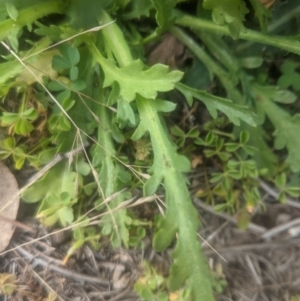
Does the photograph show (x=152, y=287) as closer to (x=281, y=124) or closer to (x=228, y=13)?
(x=281, y=124)

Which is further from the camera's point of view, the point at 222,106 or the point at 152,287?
the point at 152,287

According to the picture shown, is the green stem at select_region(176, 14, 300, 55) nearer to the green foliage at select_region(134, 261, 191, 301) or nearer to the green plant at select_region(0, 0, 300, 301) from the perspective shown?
the green plant at select_region(0, 0, 300, 301)

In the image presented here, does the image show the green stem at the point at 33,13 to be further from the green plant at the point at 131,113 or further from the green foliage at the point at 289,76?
the green foliage at the point at 289,76

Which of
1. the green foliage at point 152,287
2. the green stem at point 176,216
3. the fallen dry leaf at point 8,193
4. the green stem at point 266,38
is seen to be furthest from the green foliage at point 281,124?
the fallen dry leaf at point 8,193

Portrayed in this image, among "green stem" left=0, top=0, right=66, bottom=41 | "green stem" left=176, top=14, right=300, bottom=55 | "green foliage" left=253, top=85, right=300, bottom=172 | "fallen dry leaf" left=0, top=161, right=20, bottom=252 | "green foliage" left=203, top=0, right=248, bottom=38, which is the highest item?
"green stem" left=0, top=0, right=66, bottom=41

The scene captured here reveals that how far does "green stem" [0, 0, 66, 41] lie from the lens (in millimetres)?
1053

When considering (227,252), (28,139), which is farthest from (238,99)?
(28,139)

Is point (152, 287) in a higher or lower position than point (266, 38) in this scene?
lower

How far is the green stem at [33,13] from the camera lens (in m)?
1.05

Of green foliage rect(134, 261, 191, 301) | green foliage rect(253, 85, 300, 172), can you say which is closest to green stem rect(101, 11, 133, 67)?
green foliage rect(253, 85, 300, 172)

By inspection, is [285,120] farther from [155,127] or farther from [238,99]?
[155,127]

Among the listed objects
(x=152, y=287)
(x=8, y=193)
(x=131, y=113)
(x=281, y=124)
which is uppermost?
(x=131, y=113)

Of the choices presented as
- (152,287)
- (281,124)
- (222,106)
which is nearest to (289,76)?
(281,124)

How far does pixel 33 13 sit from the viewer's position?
3.58 ft
